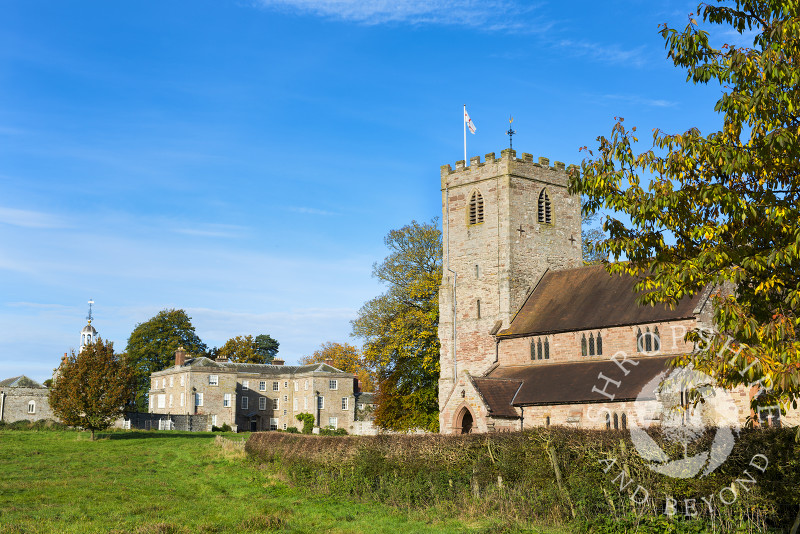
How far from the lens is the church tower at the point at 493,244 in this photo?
40156 millimetres

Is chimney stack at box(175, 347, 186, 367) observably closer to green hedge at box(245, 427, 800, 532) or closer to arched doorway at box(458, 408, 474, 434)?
arched doorway at box(458, 408, 474, 434)

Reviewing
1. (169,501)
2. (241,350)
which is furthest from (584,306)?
(241,350)

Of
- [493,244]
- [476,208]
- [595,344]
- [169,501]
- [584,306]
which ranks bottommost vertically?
[169,501]

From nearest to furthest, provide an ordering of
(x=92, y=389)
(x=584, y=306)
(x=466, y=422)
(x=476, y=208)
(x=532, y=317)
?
(x=466, y=422) → (x=584, y=306) → (x=532, y=317) → (x=476, y=208) → (x=92, y=389)

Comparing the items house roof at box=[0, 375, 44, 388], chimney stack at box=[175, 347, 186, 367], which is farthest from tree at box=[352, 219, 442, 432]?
house roof at box=[0, 375, 44, 388]

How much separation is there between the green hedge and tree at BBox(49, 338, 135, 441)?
2873cm

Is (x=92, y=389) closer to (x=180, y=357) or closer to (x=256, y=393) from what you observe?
(x=180, y=357)

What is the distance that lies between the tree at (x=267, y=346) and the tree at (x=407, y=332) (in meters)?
51.9

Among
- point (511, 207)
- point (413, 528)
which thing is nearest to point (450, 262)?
point (511, 207)

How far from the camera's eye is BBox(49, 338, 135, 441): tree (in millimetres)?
46156

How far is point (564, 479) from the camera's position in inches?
604

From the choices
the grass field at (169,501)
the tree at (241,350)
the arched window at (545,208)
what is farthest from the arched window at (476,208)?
the tree at (241,350)

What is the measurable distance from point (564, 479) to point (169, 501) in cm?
1108

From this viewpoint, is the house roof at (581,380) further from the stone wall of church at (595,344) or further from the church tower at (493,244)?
the church tower at (493,244)
